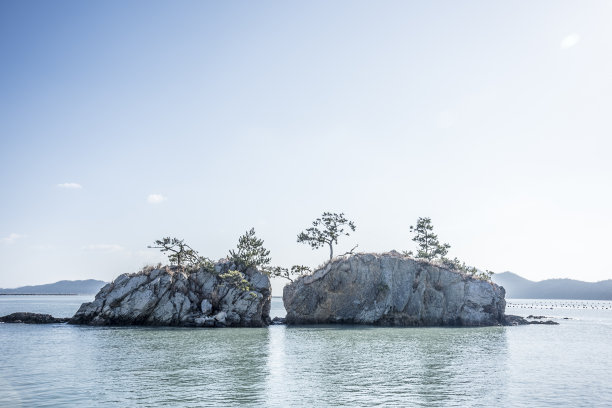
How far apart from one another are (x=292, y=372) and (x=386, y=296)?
52109 mm

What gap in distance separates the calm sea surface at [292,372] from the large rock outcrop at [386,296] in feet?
86.3

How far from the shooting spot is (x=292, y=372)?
33.2 m

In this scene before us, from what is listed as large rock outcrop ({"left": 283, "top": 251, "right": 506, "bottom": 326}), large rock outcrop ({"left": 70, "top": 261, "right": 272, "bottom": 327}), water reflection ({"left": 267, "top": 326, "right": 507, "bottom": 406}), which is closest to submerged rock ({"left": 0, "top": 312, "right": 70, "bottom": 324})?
large rock outcrop ({"left": 70, "top": 261, "right": 272, "bottom": 327})

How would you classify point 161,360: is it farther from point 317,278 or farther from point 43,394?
point 317,278

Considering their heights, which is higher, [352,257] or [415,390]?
[352,257]

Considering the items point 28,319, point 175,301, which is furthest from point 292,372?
point 28,319

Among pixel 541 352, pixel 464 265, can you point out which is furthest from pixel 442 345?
pixel 464 265

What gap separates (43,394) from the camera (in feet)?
81.7

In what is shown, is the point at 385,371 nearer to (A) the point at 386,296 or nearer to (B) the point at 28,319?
(A) the point at 386,296

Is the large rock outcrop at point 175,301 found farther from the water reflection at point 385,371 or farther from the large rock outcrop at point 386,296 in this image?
the water reflection at point 385,371

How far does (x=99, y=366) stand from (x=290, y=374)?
1465 centimetres

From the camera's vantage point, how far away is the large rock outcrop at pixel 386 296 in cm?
8281

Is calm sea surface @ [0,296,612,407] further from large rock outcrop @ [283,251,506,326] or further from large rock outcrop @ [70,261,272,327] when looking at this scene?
large rock outcrop @ [283,251,506,326]

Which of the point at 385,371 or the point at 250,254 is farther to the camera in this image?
the point at 250,254
